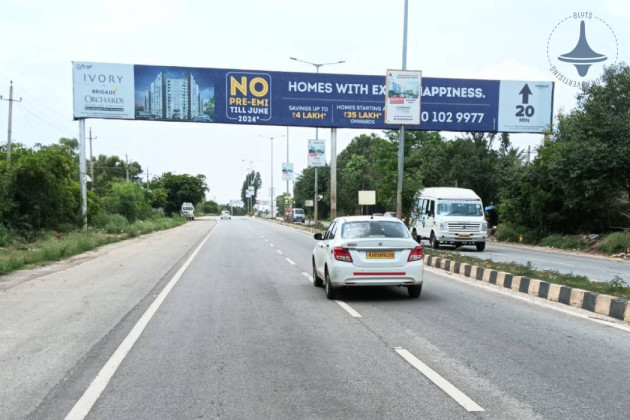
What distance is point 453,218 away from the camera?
976 inches

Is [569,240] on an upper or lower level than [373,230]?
lower

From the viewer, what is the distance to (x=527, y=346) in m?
6.96

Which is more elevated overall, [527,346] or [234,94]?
[234,94]

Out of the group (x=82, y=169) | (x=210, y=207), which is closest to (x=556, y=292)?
(x=82, y=169)

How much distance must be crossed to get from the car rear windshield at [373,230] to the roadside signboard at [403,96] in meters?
10.4

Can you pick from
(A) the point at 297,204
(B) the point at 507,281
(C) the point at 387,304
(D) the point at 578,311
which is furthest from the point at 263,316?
(A) the point at 297,204

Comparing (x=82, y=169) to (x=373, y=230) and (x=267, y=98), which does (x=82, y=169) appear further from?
(x=373, y=230)

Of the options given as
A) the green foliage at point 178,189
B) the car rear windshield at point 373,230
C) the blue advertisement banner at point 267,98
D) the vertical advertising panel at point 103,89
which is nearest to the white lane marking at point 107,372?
the car rear windshield at point 373,230

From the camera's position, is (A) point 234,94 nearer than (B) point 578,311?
No

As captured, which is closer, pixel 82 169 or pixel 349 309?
pixel 349 309

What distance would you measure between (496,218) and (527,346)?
37935 millimetres

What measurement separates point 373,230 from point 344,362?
197 inches

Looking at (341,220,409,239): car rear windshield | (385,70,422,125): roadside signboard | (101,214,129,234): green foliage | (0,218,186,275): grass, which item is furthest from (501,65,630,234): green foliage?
(101,214,129,234): green foliage

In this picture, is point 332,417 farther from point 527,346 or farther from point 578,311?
point 578,311
